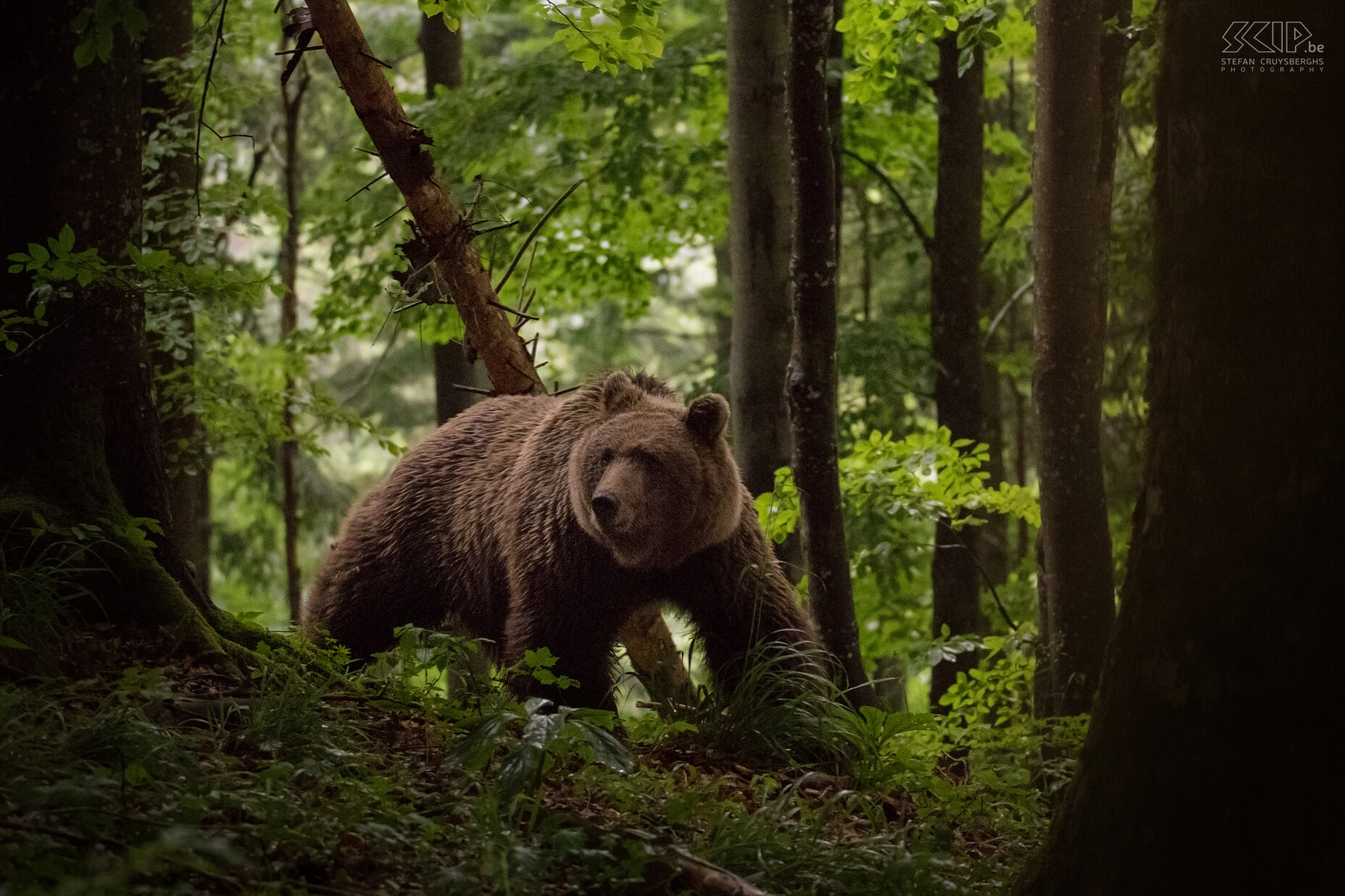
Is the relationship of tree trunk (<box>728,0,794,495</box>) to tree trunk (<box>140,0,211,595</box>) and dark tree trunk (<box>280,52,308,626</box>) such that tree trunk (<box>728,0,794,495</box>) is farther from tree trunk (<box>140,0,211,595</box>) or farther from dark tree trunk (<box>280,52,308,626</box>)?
dark tree trunk (<box>280,52,308,626</box>)

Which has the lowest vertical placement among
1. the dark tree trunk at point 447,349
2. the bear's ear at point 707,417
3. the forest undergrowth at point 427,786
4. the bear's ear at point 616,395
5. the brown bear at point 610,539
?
the forest undergrowth at point 427,786

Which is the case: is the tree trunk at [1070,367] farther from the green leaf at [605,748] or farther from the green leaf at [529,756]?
the green leaf at [529,756]

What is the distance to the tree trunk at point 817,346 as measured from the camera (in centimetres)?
560

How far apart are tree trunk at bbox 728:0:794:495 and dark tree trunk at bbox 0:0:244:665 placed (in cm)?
353

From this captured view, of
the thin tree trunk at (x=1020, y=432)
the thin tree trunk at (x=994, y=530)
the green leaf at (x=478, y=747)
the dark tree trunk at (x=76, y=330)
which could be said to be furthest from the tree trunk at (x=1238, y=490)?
the thin tree trunk at (x=1020, y=432)

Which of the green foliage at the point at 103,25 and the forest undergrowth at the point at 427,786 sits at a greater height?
the green foliage at the point at 103,25

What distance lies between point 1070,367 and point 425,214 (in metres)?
3.57

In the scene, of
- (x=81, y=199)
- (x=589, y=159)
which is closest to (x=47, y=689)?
(x=81, y=199)

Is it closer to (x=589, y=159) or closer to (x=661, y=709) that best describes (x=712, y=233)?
(x=589, y=159)

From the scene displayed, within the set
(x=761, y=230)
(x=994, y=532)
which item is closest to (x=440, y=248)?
(x=761, y=230)

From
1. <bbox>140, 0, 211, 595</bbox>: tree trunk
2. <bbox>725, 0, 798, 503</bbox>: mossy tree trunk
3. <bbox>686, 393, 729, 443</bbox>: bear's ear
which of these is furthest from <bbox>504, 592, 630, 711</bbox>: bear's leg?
<bbox>140, 0, 211, 595</bbox>: tree trunk

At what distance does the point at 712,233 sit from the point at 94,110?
7642 millimetres

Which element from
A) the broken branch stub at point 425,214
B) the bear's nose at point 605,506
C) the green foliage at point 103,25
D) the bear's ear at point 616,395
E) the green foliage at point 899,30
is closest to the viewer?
the green foliage at point 103,25

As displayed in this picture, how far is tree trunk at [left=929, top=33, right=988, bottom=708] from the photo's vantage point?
981cm
